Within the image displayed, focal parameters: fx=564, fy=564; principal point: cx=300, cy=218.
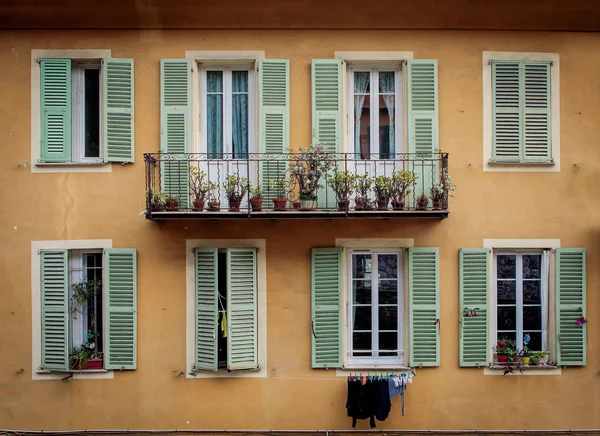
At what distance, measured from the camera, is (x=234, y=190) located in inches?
329

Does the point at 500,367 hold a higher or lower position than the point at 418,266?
lower

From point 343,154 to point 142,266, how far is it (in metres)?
3.55

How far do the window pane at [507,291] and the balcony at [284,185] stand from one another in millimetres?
1663

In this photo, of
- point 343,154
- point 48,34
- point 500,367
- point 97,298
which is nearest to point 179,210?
point 97,298

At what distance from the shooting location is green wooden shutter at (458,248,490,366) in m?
8.76

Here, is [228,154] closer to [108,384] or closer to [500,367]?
[108,384]

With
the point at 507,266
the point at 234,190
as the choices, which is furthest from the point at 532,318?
the point at 234,190

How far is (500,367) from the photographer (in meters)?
8.80

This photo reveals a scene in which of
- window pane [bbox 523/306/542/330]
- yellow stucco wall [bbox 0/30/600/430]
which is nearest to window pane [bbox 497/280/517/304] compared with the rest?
window pane [bbox 523/306/542/330]

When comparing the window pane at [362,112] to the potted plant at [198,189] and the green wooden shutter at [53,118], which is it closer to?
the potted plant at [198,189]

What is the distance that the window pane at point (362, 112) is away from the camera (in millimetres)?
9070

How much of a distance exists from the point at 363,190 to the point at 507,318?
3197 mm

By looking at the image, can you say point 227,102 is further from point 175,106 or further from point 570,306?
point 570,306

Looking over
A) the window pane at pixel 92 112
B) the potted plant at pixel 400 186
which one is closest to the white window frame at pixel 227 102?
the window pane at pixel 92 112
